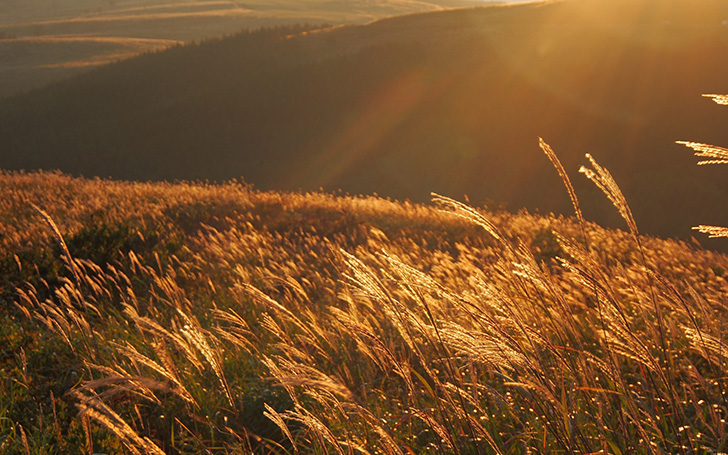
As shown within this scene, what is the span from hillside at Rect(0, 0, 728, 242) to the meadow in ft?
61.5

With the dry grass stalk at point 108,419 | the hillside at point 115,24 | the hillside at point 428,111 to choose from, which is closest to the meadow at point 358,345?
the dry grass stalk at point 108,419

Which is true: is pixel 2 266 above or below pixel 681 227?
above

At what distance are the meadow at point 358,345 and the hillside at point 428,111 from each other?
18734 mm

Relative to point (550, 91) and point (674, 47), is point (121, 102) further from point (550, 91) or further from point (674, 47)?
point (674, 47)

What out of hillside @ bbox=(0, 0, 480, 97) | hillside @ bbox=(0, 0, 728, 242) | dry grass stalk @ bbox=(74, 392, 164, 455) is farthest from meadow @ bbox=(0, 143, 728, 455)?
hillside @ bbox=(0, 0, 480, 97)

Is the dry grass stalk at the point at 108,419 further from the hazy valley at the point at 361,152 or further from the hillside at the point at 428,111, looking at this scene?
the hillside at the point at 428,111

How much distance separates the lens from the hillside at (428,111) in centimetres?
2819

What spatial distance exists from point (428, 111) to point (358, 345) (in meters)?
32.7

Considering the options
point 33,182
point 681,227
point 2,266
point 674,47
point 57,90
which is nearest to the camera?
point 2,266

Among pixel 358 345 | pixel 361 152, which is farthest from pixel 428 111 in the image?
pixel 358 345

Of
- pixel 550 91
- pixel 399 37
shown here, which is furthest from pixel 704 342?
pixel 399 37

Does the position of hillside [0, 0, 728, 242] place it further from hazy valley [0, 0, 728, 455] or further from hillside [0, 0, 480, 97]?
hillside [0, 0, 480, 97]

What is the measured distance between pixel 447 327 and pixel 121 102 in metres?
43.3

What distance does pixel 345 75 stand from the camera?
123 feet
